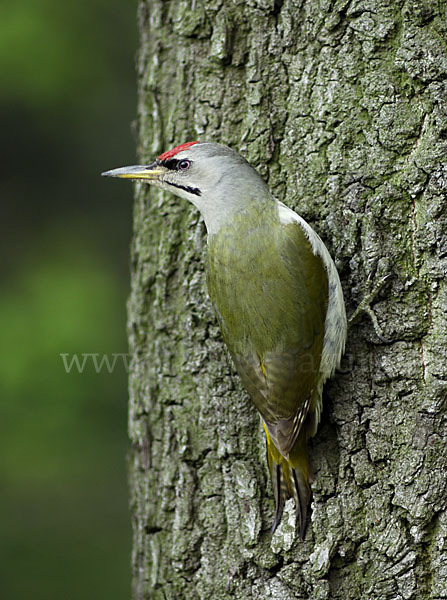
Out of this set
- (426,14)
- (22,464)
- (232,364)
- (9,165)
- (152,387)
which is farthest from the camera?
(9,165)

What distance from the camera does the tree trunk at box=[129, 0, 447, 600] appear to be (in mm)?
2279

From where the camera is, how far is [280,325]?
2.33 metres

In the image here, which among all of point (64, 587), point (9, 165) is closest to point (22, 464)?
point (64, 587)

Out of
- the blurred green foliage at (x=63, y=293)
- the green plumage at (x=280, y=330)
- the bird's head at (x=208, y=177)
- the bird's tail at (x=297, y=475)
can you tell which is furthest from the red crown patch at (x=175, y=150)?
the blurred green foliage at (x=63, y=293)

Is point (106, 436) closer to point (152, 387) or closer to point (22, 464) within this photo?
point (22, 464)

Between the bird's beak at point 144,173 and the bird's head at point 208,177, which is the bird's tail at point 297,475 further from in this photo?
the bird's beak at point 144,173

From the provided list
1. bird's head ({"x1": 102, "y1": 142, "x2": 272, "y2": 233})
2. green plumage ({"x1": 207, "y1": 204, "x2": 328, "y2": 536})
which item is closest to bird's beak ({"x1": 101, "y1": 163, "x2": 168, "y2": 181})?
bird's head ({"x1": 102, "y1": 142, "x2": 272, "y2": 233})

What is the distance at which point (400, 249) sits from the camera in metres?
2.33

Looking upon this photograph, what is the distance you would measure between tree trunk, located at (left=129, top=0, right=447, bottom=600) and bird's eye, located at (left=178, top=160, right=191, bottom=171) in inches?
6.1

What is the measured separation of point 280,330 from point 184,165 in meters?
0.70

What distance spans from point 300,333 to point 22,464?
3174 mm

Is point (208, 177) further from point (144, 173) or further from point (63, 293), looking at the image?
point (63, 293)

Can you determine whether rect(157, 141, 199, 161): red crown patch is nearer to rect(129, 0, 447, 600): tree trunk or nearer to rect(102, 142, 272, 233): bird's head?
rect(102, 142, 272, 233): bird's head

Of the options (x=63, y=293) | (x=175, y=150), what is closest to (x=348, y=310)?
(x=175, y=150)
